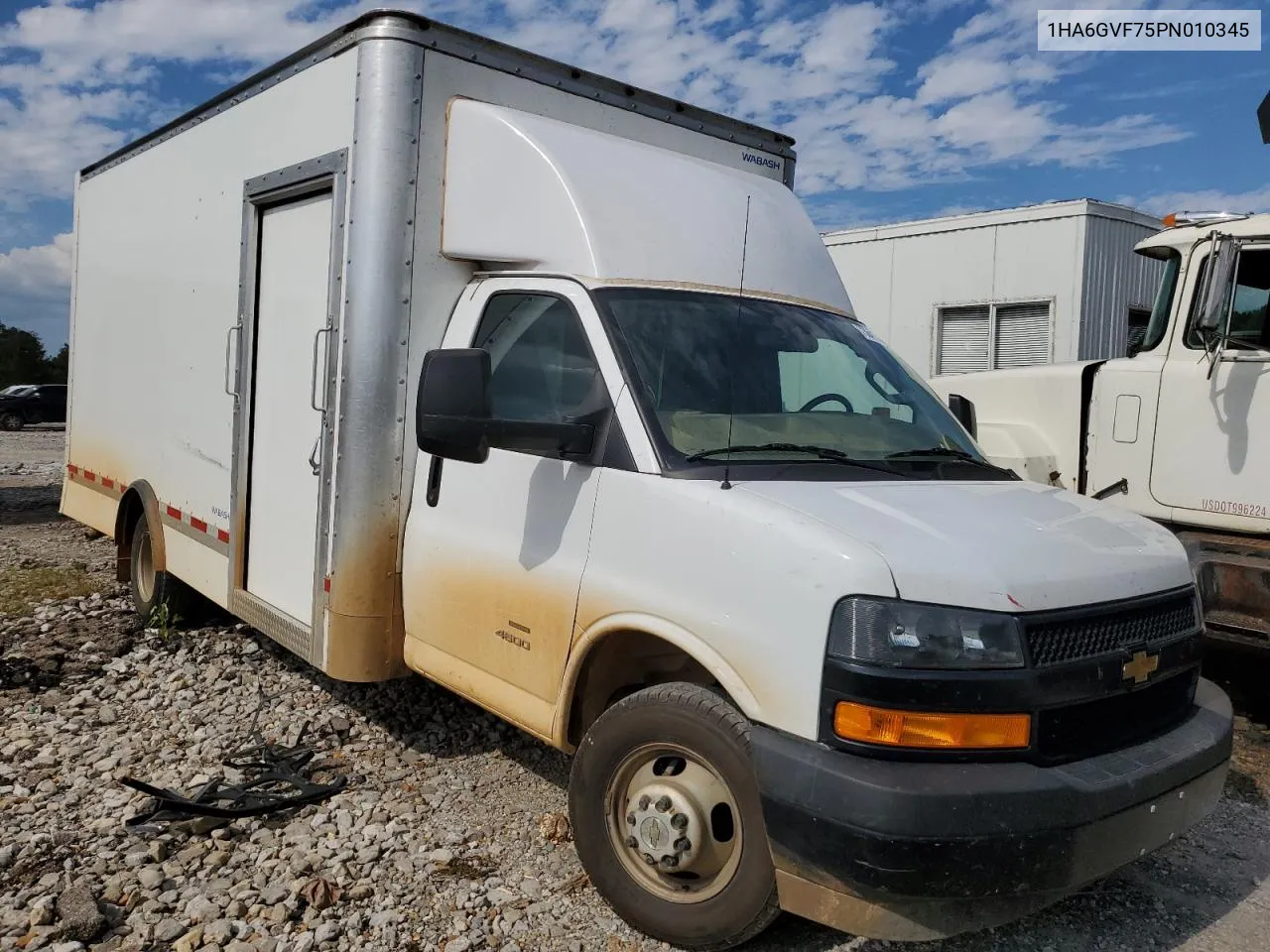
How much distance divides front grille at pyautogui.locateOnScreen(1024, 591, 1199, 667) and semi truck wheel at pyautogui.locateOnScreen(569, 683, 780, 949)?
0.86 meters

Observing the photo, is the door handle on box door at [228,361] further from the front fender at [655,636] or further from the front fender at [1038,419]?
the front fender at [1038,419]

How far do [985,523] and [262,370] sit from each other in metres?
3.67

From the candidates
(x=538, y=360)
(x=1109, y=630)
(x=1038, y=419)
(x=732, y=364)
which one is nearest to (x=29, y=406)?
(x=1038, y=419)

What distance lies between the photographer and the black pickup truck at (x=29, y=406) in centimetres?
2978

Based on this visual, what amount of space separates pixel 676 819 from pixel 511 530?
1.24m

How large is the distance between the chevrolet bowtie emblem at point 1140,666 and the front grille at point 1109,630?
0.13ft

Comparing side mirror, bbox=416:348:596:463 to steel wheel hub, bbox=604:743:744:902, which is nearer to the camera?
steel wheel hub, bbox=604:743:744:902

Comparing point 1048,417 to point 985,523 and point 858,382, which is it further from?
point 985,523

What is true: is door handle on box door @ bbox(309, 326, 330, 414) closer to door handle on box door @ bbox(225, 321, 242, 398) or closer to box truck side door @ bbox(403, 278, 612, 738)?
box truck side door @ bbox(403, 278, 612, 738)

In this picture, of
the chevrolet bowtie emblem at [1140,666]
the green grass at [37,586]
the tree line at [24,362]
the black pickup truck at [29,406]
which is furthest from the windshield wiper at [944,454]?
the tree line at [24,362]

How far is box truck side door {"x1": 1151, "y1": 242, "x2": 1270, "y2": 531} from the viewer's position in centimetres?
552

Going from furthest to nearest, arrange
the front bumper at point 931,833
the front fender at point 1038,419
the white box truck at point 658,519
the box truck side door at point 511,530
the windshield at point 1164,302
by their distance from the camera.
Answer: the front fender at point 1038,419, the windshield at point 1164,302, the box truck side door at point 511,530, the white box truck at point 658,519, the front bumper at point 931,833

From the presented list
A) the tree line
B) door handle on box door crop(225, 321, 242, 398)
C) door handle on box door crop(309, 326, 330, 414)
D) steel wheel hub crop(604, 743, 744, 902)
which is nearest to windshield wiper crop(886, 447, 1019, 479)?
steel wheel hub crop(604, 743, 744, 902)

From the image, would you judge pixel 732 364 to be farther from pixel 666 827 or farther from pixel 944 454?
pixel 666 827
